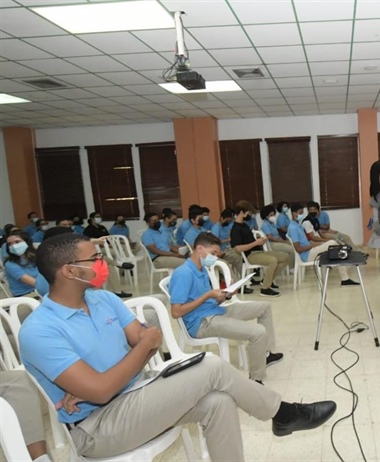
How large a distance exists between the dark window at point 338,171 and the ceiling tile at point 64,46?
219 inches

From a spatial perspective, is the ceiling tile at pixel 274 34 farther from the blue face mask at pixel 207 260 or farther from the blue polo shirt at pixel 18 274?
the blue polo shirt at pixel 18 274

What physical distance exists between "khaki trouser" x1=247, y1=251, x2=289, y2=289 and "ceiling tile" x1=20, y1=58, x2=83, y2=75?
9.63ft

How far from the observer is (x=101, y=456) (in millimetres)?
1498

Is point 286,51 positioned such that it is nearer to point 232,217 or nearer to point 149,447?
point 232,217

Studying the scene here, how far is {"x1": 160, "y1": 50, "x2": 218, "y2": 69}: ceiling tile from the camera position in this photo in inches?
151

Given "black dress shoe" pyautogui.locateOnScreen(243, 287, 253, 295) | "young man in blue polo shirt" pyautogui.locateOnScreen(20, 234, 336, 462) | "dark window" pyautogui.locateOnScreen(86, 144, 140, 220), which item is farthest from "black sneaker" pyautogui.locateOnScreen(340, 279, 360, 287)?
"dark window" pyautogui.locateOnScreen(86, 144, 140, 220)

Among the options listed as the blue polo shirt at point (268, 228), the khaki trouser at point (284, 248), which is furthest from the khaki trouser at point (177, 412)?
the blue polo shirt at point (268, 228)

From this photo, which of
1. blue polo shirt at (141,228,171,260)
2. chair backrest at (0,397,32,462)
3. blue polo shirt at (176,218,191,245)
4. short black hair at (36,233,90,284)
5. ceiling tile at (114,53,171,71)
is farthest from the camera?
Answer: blue polo shirt at (176,218,191,245)

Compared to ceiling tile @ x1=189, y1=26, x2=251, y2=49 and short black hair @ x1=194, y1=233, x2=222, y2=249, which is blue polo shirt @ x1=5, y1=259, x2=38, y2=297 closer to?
short black hair @ x1=194, y1=233, x2=222, y2=249

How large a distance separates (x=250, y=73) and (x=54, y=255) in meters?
3.80

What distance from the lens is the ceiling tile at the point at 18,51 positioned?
3418 millimetres

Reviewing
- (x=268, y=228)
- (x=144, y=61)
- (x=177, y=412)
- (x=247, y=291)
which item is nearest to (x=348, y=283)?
(x=247, y=291)

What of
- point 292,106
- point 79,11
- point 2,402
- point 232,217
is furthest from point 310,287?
point 2,402

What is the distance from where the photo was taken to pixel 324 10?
2945mm
